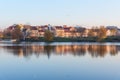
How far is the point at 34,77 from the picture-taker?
1178 centimetres

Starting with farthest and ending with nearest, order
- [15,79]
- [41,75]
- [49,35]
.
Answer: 1. [49,35]
2. [41,75]
3. [15,79]

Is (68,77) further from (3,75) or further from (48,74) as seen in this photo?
(3,75)

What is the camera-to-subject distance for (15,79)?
37.3ft

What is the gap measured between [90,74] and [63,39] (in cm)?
5533

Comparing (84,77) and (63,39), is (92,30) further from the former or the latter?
(84,77)

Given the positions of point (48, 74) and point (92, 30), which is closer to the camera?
point (48, 74)

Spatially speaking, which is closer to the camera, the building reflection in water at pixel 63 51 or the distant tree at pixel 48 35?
the building reflection in water at pixel 63 51

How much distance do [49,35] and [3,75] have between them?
50480 mm

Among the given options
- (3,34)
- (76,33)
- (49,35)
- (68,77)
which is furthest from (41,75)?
(76,33)

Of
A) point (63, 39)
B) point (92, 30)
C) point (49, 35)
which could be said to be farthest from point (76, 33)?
point (49, 35)

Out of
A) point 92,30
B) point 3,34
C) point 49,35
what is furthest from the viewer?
point 3,34

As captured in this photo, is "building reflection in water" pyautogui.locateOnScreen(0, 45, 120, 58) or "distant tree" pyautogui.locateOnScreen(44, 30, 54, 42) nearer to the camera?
"building reflection in water" pyautogui.locateOnScreen(0, 45, 120, 58)

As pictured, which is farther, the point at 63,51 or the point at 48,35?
the point at 48,35

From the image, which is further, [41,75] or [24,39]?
[24,39]
